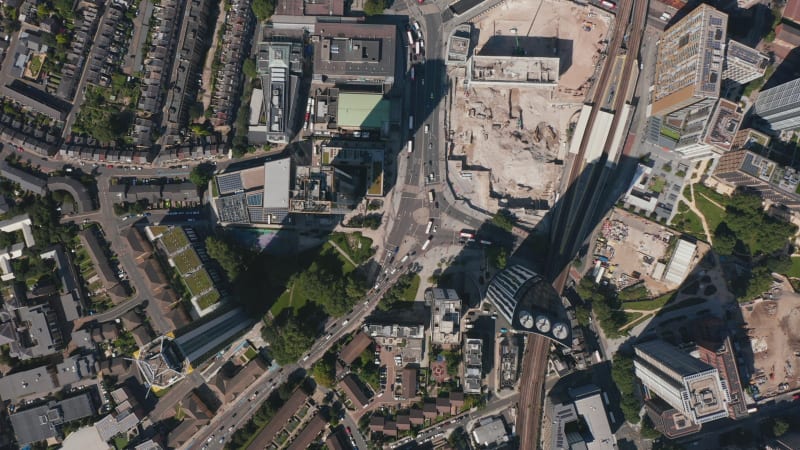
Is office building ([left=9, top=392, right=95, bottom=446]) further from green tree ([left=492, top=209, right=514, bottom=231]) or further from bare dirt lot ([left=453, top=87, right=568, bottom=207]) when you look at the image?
bare dirt lot ([left=453, top=87, right=568, bottom=207])

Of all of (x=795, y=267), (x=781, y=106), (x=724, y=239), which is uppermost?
(x=781, y=106)

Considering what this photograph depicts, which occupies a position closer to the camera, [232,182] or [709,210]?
[709,210]

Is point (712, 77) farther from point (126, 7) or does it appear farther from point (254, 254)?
point (126, 7)

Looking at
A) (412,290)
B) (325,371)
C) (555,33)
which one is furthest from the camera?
(555,33)

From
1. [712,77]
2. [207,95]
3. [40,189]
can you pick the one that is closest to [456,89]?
[712,77]

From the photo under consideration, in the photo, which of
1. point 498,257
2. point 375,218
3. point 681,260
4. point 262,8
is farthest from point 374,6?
point 681,260

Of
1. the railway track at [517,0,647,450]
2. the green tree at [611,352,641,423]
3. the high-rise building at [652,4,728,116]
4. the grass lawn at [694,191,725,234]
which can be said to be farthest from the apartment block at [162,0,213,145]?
the grass lawn at [694,191,725,234]

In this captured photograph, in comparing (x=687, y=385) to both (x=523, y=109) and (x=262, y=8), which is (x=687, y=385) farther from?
(x=262, y=8)
